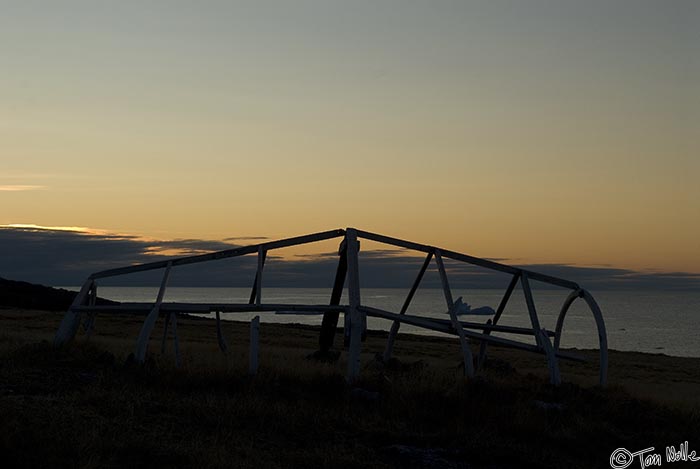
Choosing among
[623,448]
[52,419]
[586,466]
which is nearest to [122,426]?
[52,419]

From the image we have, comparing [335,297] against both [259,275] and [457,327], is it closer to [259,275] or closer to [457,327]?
[259,275]

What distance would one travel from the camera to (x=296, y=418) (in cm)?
1235

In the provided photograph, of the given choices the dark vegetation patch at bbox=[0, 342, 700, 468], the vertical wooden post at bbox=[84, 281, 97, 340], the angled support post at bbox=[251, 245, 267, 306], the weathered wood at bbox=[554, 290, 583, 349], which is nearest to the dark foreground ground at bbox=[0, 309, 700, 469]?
the dark vegetation patch at bbox=[0, 342, 700, 468]

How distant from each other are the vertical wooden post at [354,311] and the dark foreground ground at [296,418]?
0.36 metres

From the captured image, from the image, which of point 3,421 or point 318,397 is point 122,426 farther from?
point 318,397

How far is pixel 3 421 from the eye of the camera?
1017cm

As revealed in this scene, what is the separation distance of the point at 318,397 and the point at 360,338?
2.19 m

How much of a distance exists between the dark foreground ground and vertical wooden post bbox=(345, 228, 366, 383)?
357 mm

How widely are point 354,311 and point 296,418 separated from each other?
12.8 ft

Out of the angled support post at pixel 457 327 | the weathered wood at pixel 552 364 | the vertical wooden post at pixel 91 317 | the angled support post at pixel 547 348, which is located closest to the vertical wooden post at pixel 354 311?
the angled support post at pixel 457 327

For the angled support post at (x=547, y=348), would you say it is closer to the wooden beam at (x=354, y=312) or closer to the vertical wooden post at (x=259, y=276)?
the wooden beam at (x=354, y=312)

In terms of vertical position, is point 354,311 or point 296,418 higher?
point 354,311

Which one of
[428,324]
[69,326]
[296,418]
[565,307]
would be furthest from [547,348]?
[69,326]

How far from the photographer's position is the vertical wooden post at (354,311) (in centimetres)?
1548
